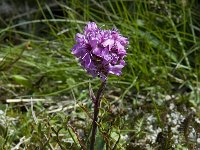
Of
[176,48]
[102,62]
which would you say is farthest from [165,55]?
[102,62]

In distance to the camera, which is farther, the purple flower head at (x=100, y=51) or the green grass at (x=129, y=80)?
the green grass at (x=129, y=80)

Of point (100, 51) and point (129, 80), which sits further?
point (129, 80)

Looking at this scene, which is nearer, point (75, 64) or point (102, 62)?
point (102, 62)

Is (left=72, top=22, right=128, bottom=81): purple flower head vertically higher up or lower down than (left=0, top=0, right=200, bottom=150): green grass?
higher up

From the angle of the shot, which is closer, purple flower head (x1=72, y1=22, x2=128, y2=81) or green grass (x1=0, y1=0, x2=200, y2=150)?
purple flower head (x1=72, y1=22, x2=128, y2=81)

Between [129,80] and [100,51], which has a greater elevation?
[100,51]

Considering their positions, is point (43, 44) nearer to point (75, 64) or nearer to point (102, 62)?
point (75, 64)


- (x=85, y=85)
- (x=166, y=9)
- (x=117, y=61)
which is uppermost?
(x=117, y=61)

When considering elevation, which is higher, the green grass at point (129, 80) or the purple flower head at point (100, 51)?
the purple flower head at point (100, 51)
